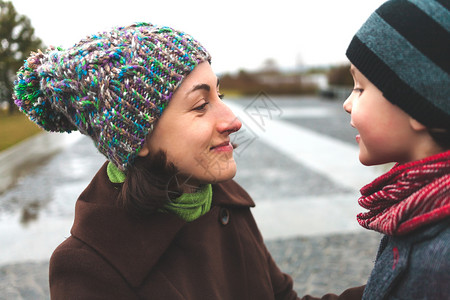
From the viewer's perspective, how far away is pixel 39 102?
162 centimetres

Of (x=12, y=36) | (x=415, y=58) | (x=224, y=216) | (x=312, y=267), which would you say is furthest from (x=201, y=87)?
(x=12, y=36)

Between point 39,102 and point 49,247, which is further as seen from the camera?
point 49,247

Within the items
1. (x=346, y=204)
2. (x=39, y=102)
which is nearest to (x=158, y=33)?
(x=39, y=102)

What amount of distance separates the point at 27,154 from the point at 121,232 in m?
9.09

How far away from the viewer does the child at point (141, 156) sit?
4.61ft

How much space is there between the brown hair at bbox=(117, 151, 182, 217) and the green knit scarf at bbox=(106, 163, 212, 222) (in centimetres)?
4

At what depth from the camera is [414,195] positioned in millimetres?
1205

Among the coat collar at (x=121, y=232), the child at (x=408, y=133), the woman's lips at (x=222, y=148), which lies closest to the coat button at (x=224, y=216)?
the coat collar at (x=121, y=232)

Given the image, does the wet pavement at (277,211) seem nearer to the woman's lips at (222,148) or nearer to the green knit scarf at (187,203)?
the woman's lips at (222,148)

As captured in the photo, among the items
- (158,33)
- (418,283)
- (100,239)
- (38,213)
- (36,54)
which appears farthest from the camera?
(38,213)

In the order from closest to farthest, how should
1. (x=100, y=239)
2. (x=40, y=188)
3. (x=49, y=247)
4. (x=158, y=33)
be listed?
(x=100, y=239) < (x=158, y=33) < (x=49, y=247) < (x=40, y=188)

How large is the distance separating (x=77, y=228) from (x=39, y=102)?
21.9 inches

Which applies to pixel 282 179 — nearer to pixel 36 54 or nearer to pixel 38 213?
pixel 38 213

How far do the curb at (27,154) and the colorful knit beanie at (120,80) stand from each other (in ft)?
18.9
